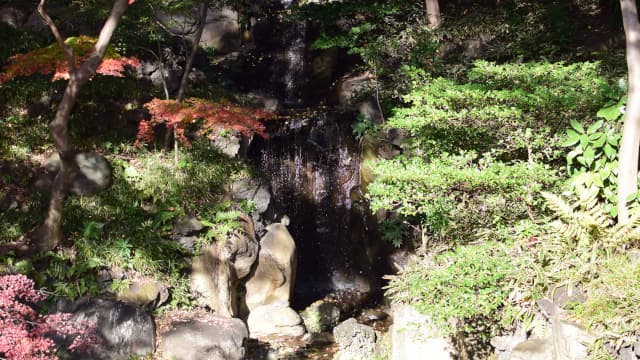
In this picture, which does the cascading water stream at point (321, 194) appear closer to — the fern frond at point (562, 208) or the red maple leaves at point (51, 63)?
the red maple leaves at point (51, 63)

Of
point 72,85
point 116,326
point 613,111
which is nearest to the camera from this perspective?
point 613,111

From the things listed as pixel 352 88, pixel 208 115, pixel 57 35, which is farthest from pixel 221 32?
pixel 57 35

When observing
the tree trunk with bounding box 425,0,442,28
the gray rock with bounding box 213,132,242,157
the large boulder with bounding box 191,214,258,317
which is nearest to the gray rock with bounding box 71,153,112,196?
the large boulder with bounding box 191,214,258,317

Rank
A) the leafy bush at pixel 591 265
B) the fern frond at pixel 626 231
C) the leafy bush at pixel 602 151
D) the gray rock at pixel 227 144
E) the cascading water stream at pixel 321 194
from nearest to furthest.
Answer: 1. the leafy bush at pixel 591 265
2. the fern frond at pixel 626 231
3. the leafy bush at pixel 602 151
4. the gray rock at pixel 227 144
5. the cascading water stream at pixel 321 194

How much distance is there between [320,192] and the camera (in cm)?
1249

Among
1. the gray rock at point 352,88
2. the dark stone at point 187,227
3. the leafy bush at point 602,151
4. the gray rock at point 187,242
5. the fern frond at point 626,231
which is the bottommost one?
the fern frond at point 626,231

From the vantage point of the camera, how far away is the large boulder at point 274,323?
973 cm

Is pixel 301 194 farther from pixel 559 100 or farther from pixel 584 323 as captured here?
pixel 584 323

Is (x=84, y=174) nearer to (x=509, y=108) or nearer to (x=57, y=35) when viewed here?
(x=57, y=35)

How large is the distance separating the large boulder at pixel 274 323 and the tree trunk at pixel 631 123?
581 cm

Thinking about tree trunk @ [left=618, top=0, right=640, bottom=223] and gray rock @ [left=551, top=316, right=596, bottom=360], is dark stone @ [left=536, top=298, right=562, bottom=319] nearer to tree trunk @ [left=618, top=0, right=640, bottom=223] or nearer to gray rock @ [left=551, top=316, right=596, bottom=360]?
gray rock @ [left=551, top=316, right=596, bottom=360]

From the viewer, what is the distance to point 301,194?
12523 mm

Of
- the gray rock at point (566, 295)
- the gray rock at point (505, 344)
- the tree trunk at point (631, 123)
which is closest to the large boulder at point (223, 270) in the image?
the gray rock at point (505, 344)

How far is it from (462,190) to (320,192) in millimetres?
5610
